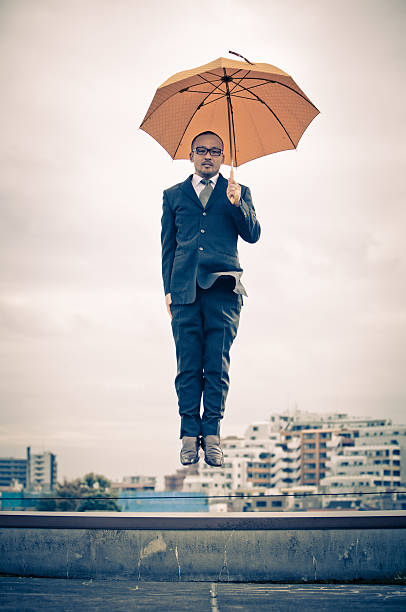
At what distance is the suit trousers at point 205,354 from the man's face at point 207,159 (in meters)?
1.01

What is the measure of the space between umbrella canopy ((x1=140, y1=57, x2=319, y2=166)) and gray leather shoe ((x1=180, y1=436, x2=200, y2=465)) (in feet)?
7.94

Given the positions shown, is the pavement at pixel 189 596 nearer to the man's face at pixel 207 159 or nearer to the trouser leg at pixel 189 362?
the trouser leg at pixel 189 362

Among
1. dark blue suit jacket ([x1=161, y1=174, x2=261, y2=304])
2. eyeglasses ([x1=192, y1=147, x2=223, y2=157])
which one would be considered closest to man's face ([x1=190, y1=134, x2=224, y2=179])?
eyeglasses ([x1=192, y1=147, x2=223, y2=157])

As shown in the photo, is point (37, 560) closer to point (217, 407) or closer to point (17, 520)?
point (17, 520)

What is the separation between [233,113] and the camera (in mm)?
6598

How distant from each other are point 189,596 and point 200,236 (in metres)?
3.06

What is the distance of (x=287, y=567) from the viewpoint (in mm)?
4891

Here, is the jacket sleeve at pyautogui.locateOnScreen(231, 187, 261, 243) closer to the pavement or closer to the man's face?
the man's face

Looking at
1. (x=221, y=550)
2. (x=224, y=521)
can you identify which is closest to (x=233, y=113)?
(x=224, y=521)

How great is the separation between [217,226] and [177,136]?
3.19ft

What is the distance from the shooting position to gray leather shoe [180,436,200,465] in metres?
6.04

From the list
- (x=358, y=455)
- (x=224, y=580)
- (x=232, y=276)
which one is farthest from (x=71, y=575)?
(x=358, y=455)

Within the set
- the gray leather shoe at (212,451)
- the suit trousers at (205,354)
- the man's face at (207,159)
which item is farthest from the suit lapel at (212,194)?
the gray leather shoe at (212,451)

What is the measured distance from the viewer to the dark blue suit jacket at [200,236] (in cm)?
616
